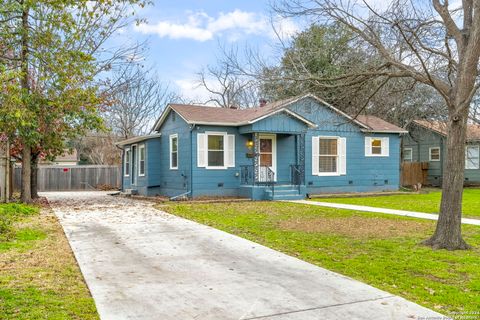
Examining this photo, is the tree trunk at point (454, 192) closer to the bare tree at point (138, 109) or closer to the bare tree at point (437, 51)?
the bare tree at point (437, 51)

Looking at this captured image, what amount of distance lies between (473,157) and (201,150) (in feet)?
60.2

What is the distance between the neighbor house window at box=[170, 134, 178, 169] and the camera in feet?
58.1

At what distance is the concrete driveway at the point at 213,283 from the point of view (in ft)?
13.7

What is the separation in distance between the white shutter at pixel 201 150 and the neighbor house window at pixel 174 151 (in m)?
1.72

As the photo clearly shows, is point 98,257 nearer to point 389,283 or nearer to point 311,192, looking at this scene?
point 389,283

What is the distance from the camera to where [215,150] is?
54.7 feet

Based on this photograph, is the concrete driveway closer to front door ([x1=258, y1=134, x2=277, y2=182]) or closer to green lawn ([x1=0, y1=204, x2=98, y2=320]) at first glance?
green lawn ([x1=0, y1=204, x2=98, y2=320])

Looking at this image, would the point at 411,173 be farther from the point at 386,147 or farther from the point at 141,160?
the point at 141,160

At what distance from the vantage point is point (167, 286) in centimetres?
503

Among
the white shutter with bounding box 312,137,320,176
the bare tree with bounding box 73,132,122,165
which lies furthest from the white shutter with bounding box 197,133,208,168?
the bare tree with bounding box 73,132,122,165

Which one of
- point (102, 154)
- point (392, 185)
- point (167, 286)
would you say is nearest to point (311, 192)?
point (392, 185)

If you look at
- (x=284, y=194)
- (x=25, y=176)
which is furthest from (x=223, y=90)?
(x=25, y=176)

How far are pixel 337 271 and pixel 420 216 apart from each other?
254 inches

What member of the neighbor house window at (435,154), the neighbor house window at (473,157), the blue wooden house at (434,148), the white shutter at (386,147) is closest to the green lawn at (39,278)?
the white shutter at (386,147)
